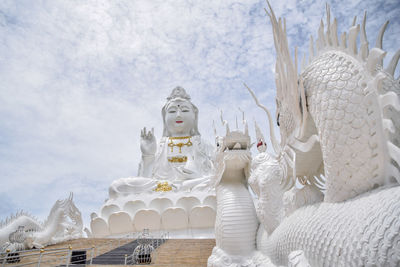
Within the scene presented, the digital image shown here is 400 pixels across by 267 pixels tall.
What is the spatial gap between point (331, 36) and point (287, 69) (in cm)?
41

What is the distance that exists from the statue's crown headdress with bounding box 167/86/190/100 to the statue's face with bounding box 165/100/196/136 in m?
0.35

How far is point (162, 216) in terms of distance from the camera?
7691 millimetres

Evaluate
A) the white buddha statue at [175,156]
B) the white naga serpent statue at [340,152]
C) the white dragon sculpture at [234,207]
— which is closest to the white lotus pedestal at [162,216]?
the white buddha statue at [175,156]

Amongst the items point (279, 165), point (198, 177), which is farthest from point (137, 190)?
point (279, 165)

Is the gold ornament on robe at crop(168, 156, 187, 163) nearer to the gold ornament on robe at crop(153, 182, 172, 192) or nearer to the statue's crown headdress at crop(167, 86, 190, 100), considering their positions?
the gold ornament on robe at crop(153, 182, 172, 192)

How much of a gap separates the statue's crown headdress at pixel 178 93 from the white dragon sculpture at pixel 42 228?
5.67 meters

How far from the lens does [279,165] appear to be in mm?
2826

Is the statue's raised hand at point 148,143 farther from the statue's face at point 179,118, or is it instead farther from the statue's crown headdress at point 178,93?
the statue's crown headdress at point 178,93

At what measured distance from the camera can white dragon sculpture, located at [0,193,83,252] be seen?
18.0ft

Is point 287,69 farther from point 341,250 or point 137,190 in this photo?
point 137,190

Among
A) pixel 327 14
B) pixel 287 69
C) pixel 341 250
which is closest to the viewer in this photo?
pixel 341 250

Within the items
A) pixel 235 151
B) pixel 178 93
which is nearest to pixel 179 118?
pixel 178 93

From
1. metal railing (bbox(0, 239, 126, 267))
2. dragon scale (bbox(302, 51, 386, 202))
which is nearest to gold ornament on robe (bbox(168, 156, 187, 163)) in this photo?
metal railing (bbox(0, 239, 126, 267))

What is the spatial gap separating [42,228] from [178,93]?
6.95 meters
